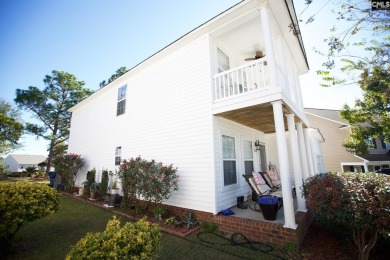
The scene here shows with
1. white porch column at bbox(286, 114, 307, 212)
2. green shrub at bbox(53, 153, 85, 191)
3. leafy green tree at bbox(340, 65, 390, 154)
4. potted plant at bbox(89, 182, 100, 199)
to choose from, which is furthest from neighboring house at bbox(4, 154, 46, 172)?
leafy green tree at bbox(340, 65, 390, 154)

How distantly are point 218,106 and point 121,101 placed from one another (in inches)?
257

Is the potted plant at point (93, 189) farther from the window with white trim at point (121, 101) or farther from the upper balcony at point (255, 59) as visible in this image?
the upper balcony at point (255, 59)

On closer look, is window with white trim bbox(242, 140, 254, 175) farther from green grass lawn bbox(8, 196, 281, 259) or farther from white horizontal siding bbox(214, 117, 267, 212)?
green grass lawn bbox(8, 196, 281, 259)

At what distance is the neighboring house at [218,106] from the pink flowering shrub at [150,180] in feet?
1.33

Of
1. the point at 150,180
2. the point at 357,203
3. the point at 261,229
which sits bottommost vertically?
the point at 261,229

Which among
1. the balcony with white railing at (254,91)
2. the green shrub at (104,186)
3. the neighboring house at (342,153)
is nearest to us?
the balcony with white railing at (254,91)

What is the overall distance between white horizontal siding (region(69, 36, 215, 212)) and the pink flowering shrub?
0.39 meters

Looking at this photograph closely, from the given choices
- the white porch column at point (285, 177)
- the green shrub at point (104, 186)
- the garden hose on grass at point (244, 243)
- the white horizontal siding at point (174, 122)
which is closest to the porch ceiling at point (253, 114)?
the white porch column at point (285, 177)

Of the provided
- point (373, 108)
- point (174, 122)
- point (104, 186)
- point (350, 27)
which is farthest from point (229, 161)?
point (373, 108)

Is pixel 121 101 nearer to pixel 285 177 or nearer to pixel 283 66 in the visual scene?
pixel 283 66

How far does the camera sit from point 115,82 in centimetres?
1009

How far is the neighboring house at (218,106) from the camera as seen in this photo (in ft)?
16.4

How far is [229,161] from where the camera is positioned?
6457mm

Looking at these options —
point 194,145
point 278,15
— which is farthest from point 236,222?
point 278,15
